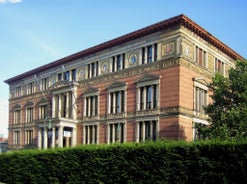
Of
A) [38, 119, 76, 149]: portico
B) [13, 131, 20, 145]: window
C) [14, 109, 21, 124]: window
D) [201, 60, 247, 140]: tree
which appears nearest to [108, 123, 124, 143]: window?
[38, 119, 76, 149]: portico

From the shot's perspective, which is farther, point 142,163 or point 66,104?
point 66,104

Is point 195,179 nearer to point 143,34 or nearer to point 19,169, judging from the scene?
point 19,169

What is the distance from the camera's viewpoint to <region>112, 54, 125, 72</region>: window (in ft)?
138

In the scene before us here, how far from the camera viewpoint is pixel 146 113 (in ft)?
124

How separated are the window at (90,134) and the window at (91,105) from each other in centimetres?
168

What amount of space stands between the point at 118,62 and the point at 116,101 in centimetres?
474

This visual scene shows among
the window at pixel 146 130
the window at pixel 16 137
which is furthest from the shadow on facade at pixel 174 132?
the window at pixel 16 137

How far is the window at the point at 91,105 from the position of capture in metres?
45.0

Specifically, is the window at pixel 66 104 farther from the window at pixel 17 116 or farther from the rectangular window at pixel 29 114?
the window at pixel 17 116

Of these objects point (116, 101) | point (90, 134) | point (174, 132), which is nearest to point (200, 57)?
point (174, 132)

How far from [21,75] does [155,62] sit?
3179 cm

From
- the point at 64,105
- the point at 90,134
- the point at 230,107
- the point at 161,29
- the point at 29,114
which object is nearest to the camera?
the point at 230,107

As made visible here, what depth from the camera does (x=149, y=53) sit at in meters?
39.0

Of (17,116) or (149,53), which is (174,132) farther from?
(17,116)
